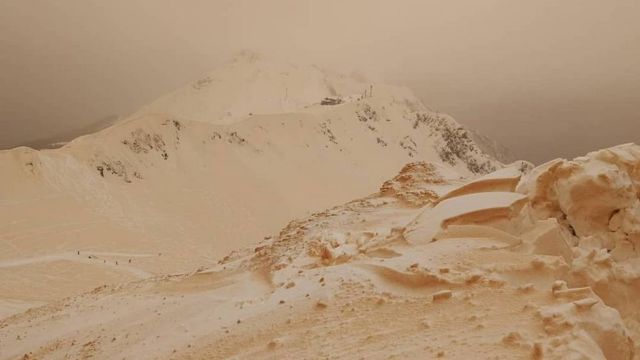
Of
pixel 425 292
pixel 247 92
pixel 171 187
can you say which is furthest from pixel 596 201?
pixel 247 92

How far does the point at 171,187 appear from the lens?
26.3m

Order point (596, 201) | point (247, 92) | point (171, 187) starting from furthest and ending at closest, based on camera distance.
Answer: point (247, 92), point (171, 187), point (596, 201)

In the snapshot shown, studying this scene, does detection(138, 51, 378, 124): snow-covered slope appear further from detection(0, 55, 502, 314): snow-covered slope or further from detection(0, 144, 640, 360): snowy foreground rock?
detection(0, 144, 640, 360): snowy foreground rock

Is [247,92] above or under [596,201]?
above

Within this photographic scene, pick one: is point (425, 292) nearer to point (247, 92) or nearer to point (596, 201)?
point (596, 201)

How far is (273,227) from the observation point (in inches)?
1049

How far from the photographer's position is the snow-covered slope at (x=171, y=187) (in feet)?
58.0

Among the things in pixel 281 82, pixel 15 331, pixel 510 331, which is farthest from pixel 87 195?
pixel 281 82

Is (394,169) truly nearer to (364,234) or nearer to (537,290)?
(364,234)

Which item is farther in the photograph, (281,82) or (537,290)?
(281,82)

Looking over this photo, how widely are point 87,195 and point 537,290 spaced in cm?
2126

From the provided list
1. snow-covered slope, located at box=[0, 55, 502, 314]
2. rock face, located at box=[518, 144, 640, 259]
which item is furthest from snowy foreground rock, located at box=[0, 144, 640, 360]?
snow-covered slope, located at box=[0, 55, 502, 314]

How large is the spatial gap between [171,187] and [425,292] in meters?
22.5

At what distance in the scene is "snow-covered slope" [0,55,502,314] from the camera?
17.7m
